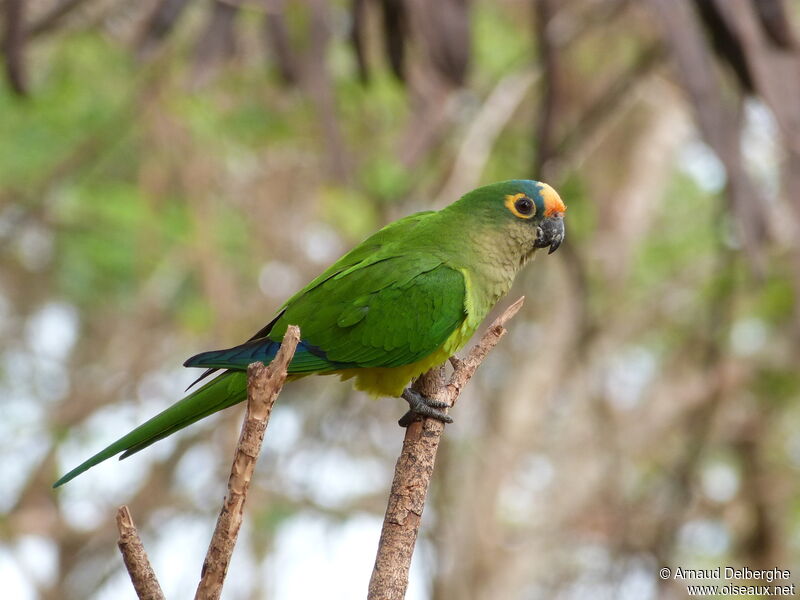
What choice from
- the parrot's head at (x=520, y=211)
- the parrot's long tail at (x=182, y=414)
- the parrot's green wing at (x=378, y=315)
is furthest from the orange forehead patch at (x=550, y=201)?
the parrot's long tail at (x=182, y=414)

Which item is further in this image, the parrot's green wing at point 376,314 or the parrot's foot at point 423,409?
the parrot's green wing at point 376,314

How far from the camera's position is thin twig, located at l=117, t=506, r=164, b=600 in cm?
192

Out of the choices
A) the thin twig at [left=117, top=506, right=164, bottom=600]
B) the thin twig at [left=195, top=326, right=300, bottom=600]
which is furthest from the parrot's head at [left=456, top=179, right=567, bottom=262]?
the thin twig at [left=117, top=506, right=164, bottom=600]

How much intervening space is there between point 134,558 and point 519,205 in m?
1.95

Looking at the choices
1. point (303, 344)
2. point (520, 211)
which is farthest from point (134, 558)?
point (520, 211)

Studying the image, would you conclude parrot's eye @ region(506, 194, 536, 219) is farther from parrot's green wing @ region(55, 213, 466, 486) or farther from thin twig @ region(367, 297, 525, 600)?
thin twig @ region(367, 297, 525, 600)

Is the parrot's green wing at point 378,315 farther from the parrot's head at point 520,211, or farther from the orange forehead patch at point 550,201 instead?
the orange forehead patch at point 550,201

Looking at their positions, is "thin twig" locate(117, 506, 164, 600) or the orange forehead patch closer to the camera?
"thin twig" locate(117, 506, 164, 600)

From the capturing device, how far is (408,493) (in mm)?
2443

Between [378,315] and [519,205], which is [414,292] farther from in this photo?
[519,205]

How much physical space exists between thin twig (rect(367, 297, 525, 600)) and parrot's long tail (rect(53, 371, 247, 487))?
1.79 ft

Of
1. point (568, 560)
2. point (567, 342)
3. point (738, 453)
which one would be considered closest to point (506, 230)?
point (567, 342)

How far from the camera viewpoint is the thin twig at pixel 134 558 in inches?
75.7

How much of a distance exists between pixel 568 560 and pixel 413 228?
6643 mm
